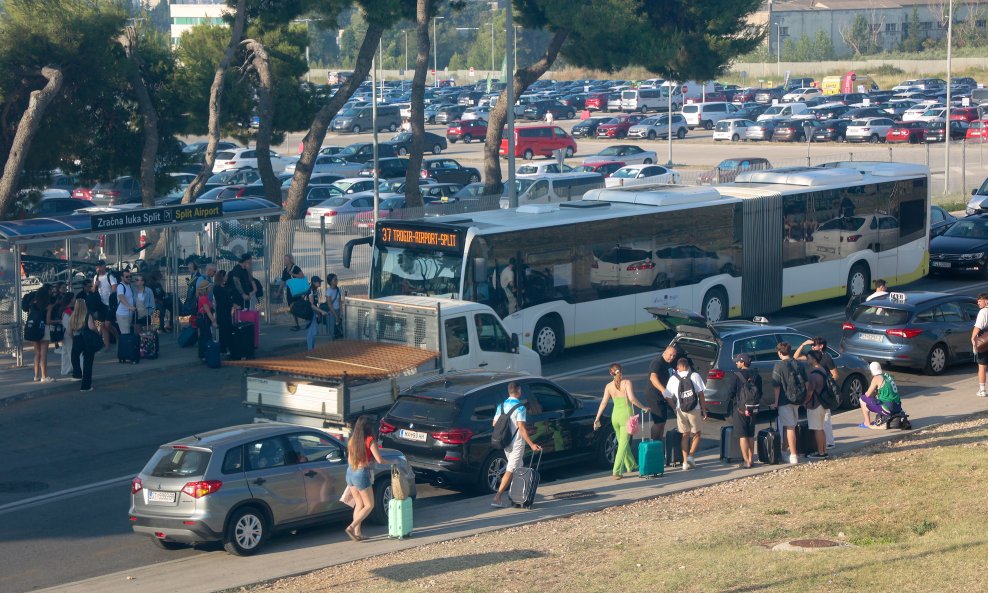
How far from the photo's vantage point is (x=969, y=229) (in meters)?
32.9

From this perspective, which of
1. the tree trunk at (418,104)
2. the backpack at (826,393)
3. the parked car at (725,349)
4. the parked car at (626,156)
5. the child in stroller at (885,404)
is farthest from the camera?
the parked car at (626,156)

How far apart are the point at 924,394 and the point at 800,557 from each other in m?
10.9

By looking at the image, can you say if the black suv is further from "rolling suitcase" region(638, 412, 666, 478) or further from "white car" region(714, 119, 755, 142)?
"white car" region(714, 119, 755, 142)

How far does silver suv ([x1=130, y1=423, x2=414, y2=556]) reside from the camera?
40.7 feet

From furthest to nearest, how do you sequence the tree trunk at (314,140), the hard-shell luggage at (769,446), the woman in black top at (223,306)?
the tree trunk at (314,140), the woman in black top at (223,306), the hard-shell luggage at (769,446)

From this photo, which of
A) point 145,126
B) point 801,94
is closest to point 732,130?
point 801,94

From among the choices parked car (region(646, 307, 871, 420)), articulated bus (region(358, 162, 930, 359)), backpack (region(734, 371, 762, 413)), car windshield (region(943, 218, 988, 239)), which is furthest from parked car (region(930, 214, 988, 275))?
backpack (region(734, 371, 762, 413))

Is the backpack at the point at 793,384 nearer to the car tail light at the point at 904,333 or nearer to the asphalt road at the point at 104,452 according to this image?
the asphalt road at the point at 104,452

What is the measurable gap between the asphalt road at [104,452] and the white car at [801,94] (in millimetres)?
69691

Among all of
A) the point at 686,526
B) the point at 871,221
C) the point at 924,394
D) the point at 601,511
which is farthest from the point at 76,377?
the point at 871,221

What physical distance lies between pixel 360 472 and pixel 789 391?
618 cm

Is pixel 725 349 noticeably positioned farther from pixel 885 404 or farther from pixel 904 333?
pixel 904 333

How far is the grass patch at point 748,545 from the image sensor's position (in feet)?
33.9

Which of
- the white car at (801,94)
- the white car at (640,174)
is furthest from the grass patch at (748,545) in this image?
the white car at (801,94)
